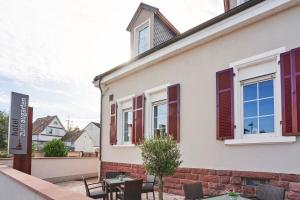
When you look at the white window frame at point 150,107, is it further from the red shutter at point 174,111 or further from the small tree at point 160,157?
the small tree at point 160,157

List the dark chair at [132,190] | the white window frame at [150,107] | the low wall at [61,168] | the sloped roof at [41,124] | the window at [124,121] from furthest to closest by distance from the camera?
the sloped roof at [41,124], the low wall at [61,168], the window at [124,121], the white window frame at [150,107], the dark chair at [132,190]

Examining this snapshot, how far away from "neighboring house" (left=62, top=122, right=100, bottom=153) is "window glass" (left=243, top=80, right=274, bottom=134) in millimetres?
49702

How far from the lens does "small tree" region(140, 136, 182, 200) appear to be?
7.11m

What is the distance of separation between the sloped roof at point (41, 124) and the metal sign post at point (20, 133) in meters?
53.0

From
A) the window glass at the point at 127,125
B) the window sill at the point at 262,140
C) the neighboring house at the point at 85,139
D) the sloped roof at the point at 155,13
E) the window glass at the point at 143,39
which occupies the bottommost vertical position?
the neighboring house at the point at 85,139

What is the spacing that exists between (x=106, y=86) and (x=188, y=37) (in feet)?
18.2

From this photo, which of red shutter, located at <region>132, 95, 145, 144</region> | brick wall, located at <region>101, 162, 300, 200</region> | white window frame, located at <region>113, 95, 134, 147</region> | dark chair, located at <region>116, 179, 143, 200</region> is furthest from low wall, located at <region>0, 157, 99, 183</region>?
dark chair, located at <region>116, 179, 143, 200</region>

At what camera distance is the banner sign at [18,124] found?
10133mm

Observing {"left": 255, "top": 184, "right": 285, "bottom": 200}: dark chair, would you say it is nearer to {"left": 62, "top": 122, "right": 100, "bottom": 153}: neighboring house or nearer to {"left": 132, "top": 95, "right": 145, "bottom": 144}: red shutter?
{"left": 132, "top": 95, "right": 145, "bottom": 144}: red shutter

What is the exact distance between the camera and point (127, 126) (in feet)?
40.5

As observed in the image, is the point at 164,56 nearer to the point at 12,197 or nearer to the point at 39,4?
the point at 39,4

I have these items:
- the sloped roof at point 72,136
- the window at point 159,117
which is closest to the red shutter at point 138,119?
the window at point 159,117

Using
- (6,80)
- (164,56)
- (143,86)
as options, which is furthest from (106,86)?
(6,80)

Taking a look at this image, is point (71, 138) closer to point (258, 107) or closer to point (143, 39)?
point (143, 39)
